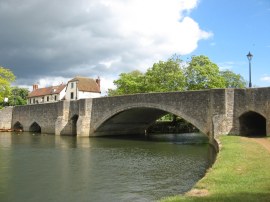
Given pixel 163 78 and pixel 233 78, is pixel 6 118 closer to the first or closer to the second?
pixel 163 78

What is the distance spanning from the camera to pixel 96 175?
1545cm

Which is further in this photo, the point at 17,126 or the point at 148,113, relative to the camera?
the point at 17,126

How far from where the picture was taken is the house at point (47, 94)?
74.2m

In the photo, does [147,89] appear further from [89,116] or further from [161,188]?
[161,188]

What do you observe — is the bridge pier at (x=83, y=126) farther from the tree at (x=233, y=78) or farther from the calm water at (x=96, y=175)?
the tree at (x=233, y=78)

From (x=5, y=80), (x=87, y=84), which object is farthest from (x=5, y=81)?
(x=87, y=84)

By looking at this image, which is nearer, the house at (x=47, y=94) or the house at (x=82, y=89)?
the house at (x=82, y=89)

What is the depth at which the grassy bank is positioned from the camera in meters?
7.99

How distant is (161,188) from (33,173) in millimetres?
6372

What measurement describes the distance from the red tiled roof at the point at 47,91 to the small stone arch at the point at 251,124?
53.4 meters

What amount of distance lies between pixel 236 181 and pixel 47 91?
73.2 m

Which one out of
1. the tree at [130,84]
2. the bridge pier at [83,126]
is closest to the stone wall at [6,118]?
the tree at [130,84]

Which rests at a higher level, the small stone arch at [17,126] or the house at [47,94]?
the house at [47,94]

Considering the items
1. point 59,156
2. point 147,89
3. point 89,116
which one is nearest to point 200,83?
point 147,89
